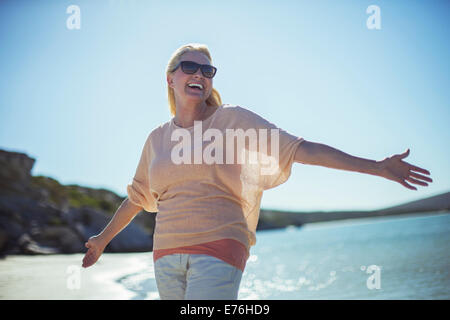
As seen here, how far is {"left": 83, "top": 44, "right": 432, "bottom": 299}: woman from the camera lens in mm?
1741

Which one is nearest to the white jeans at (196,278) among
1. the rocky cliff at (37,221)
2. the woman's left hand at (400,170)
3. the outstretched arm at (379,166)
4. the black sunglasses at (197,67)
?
the outstretched arm at (379,166)

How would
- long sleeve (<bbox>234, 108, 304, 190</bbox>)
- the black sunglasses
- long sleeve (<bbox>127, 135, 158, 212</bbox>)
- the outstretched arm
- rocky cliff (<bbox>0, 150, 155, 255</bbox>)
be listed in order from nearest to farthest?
the outstretched arm
long sleeve (<bbox>234, 108, 304, 190</bbox>)
the black sunglasses
long sleeve (<bbox>127, 135, 158, 212</bbox>)
rocky cliff (<bbox>0, 150, 155, 255</bbox>)

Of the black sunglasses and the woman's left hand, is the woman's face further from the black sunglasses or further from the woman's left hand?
the woman's left hand

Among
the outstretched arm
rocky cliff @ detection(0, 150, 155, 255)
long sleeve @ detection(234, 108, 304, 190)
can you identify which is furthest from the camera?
rocky cliff @ detection(0, 150, 155, 255)

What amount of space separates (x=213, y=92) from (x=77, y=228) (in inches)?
700

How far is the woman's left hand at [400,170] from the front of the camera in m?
1.71

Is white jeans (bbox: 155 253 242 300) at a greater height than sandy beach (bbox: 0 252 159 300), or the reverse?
sandy beach (bbox: 0 252 159 300)

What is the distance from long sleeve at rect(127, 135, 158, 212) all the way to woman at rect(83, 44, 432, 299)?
0.21 m

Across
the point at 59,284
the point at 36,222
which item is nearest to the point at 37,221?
the point at 36,222

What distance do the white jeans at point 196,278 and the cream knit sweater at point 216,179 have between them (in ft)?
0.27

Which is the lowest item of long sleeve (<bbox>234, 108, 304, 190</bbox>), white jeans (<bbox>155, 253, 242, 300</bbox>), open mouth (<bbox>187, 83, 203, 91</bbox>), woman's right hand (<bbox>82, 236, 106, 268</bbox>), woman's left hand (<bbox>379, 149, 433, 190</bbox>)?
white jeans (<bbox>155, 253, 242, 300</bbox>)

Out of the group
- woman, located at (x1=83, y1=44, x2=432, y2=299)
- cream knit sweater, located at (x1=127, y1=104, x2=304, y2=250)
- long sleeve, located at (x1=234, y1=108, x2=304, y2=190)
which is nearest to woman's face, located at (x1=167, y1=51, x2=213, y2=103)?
woman, located at (x1=83, y1=44, x2=432, y2=299)

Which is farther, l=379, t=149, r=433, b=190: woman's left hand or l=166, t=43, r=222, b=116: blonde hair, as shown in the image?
l=166, t=43, r=222, b=116: blonde hair

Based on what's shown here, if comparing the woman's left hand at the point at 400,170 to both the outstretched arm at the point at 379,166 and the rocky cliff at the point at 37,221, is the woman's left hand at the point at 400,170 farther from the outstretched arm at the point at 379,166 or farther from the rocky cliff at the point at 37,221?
the rocky cliff at the point at 37,221
